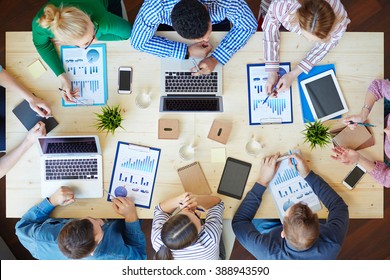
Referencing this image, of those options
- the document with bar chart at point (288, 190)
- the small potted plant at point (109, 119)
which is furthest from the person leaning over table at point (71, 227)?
the document with bar chart at point (288, 190)

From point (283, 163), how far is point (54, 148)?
126cm

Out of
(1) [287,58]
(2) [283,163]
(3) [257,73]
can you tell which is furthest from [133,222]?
(1) [287,58]

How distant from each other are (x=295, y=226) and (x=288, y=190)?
291 millimetres

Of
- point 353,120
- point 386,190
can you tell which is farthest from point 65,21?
point 386,190

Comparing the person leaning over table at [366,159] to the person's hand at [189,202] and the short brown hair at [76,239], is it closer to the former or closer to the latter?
the person's hand at [189,202]

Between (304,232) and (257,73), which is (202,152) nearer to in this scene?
(257,73)

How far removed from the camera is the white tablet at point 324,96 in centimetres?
205

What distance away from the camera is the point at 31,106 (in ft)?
6.60

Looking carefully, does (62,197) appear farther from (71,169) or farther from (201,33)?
(201,33)

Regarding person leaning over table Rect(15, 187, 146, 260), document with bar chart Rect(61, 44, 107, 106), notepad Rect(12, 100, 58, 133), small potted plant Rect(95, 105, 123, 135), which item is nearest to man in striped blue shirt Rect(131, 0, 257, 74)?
document with bar chart Rect(61, 44, 107, 106)

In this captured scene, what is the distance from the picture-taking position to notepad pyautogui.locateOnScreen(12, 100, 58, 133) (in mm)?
2049

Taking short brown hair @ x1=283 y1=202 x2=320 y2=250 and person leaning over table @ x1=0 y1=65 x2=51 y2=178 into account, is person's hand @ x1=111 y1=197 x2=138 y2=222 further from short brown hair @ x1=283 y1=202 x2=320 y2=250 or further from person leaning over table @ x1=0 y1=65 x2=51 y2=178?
short brown hair @ x1=283 y1=202 x2=320 y2=250

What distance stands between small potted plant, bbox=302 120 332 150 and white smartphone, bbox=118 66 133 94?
1.00 metres

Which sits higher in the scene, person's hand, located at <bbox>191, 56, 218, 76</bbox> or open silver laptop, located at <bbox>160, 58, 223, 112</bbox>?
person's hand, located at <bbox>191, 56, 218, 76</bbox>
